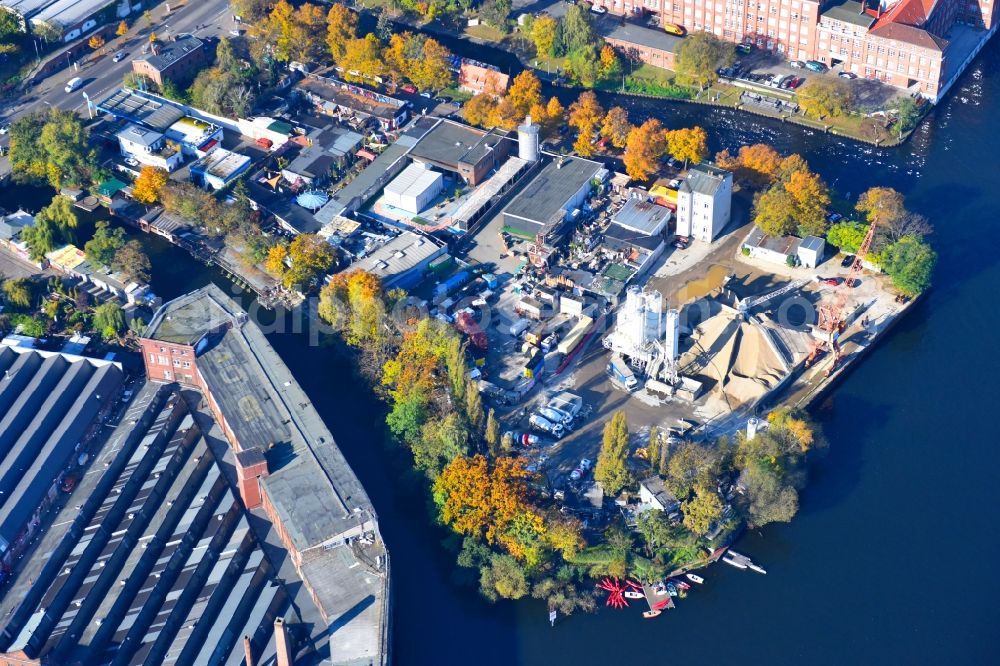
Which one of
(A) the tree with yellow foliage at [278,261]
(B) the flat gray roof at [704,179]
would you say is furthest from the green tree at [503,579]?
(B) the flat gray roof at [704,179]

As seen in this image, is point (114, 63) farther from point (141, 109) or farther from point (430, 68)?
point (430, 68)

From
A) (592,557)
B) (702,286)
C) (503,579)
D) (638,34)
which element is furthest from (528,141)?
(503,579)

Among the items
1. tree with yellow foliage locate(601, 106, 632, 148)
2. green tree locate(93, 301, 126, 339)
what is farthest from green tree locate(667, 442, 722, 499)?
green tree locate(93, 301, 126, 339)

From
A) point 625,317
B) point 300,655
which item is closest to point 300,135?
point 625,317

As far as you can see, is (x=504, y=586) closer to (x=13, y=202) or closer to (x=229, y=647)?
(x=229, y=647)

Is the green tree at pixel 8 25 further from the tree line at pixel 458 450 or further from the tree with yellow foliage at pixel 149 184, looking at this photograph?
the tree line at pixel 458 450

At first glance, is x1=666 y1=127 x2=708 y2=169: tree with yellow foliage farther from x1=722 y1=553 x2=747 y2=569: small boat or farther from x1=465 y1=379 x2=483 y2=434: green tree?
x1=722 y1=553 x2=747 y2=569: small boat
